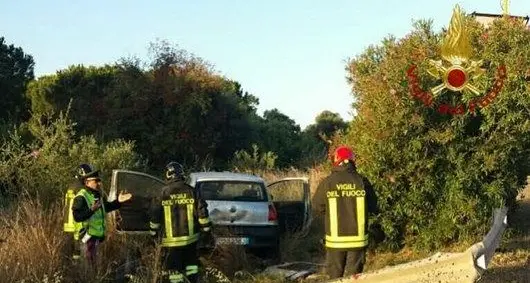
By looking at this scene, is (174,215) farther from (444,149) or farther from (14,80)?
(14,80)

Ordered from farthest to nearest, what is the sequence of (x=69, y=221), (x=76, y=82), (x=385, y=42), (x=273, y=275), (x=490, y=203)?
(x=76, y=82) < (x=385, y=42) < (x=490, y=203) < (x=273, y=275) < (x=69, y=221)

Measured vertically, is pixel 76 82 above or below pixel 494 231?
above

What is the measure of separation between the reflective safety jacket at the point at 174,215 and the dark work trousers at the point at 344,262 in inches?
68.4

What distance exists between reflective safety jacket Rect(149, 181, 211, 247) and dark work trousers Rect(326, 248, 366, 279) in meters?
1.74

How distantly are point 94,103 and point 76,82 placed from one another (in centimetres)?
407

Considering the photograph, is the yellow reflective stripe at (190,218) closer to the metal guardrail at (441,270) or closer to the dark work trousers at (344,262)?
the dark work trousers at (344,262)

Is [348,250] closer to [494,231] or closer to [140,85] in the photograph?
[494,231]

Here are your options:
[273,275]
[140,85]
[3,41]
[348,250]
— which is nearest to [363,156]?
[273,275]

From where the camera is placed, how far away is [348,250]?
7719 mm

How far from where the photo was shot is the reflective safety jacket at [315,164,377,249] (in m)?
7.64

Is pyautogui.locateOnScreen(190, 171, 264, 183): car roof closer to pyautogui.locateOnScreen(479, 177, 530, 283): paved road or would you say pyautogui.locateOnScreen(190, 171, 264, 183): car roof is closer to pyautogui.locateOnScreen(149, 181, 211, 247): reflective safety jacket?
pyautogui.locateOnScreen(149, 181, 211, 247): reflective safety jacket

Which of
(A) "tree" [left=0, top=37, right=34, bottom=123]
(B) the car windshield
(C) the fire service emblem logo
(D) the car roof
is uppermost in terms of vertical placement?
(A) "tree" [left=0, top=37, right=34, bottom=123]

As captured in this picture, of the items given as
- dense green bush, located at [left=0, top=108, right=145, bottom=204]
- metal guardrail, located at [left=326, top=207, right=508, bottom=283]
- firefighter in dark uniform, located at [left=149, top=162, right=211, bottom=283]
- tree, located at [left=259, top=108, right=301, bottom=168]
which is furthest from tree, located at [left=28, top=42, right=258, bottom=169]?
metal guardrail, located at [left=326, top=207, right=508, bottom=283]

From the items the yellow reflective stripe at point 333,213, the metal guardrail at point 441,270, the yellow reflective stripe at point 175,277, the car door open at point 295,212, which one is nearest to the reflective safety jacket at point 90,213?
the yellow reflective stripe at point 175,277
